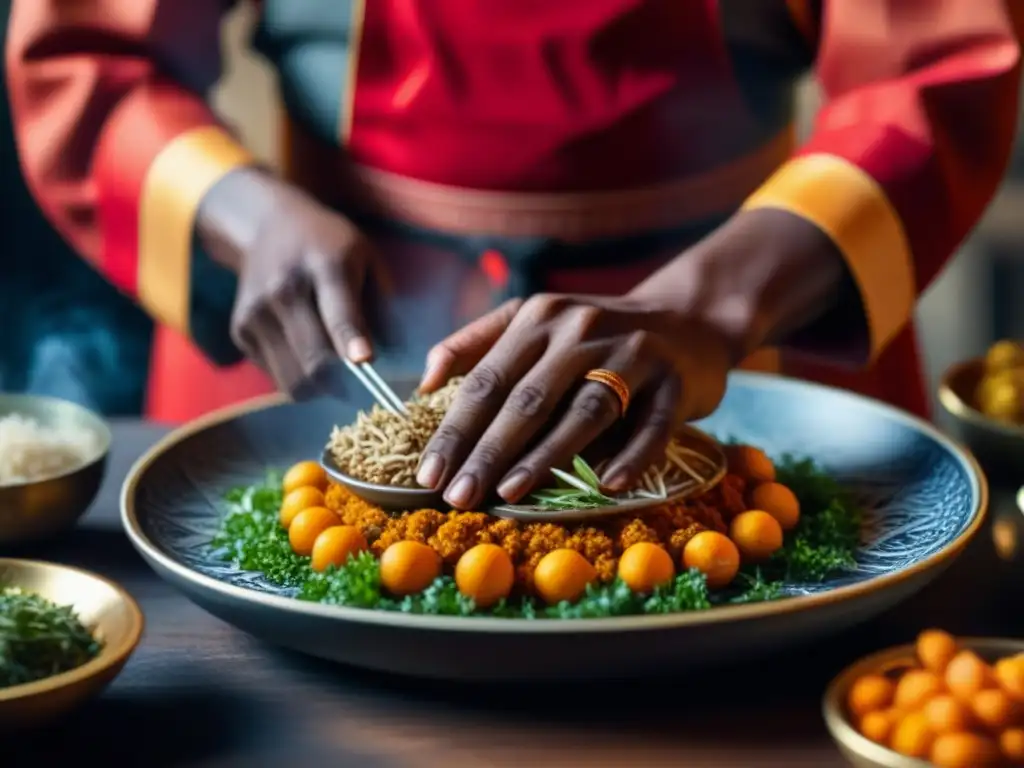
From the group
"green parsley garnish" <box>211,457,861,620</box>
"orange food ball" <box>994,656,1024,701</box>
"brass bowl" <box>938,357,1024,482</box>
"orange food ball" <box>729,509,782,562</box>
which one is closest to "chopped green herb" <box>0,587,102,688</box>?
"green parsley garnish" <box>211,457,861,620</box>

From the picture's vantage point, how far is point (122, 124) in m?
1.79

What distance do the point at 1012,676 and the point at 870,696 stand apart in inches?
3.5

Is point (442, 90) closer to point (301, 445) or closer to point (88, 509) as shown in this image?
point (301, 445)

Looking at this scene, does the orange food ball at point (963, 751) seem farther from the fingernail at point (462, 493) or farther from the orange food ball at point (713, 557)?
the fingernail at point (462, 493)

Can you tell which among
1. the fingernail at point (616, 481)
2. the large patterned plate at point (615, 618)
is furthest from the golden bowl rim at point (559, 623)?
the fingernail at point (616, 481)

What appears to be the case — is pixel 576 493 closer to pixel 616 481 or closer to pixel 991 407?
pixel 616 481

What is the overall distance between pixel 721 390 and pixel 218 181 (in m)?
0.70

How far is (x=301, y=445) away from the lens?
1558 millimetres

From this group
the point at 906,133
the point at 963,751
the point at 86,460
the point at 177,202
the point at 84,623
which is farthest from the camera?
the point at 177,202

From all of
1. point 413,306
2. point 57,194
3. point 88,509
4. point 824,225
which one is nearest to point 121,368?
point 57,194

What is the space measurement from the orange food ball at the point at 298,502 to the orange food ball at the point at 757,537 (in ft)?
1.21

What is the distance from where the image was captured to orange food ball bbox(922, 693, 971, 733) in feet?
2.74

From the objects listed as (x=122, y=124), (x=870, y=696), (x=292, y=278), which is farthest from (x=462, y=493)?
(x=122, y=124)

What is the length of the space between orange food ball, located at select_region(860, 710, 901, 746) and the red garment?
784 mm
